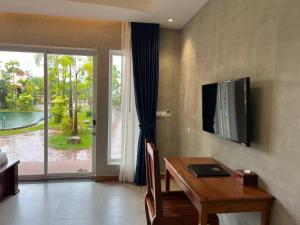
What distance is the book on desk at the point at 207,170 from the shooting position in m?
2.33

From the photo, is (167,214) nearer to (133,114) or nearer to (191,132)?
(191,132)

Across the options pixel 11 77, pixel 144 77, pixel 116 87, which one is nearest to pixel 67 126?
pixel 116 87

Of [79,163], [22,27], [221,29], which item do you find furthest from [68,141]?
[221,29]

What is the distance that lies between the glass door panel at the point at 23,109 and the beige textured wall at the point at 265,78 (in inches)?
111

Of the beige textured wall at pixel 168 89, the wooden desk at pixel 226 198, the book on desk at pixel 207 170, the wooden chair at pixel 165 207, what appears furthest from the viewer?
the beige textured wall at pixel 168 89

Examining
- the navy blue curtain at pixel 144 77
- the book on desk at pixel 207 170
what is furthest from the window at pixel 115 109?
the book on desk at pixel 207 170

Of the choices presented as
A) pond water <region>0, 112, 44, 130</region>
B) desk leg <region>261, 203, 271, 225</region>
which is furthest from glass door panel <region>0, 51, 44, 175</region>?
desk leg <region>261, 203, 271, 225</region>

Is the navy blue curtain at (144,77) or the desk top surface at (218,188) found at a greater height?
the navy blue curtain at (144,77)

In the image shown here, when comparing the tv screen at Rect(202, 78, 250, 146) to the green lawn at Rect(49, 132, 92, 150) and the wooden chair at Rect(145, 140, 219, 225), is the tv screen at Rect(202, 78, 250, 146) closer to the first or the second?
the wooden chair at Rect(145, 140, 219, 225)

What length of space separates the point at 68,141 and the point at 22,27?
2.00 meters

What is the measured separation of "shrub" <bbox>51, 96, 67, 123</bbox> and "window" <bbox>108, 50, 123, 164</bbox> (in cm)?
81

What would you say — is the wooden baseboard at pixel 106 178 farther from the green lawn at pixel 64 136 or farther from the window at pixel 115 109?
the green lawn at pixel 64 136

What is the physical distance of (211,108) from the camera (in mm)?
2859

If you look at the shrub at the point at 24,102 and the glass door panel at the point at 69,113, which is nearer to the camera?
the shrub at the point at 24,102
